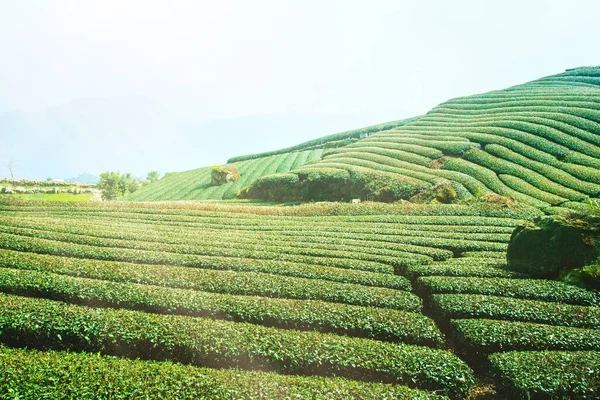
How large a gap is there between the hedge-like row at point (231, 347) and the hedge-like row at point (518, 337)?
4.44 ft

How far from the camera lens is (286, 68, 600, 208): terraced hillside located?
3688 cm

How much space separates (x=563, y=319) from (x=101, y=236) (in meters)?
22.4

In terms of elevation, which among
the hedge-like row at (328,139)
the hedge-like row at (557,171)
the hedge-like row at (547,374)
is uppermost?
the hedge-like row at (328,139)

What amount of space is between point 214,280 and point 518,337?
37.4 ft

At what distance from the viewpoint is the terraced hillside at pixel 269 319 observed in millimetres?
10070

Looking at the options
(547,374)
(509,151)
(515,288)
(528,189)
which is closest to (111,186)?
(509,151)

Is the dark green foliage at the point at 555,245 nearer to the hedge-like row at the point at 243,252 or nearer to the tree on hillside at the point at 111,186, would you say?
the hedge-like row at the point at 243,252

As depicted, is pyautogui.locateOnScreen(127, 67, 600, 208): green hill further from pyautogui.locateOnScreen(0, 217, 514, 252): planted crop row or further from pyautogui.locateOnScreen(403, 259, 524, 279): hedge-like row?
pyautogui.locateOnScreen(403, 259, 524, 279): hedge-like row

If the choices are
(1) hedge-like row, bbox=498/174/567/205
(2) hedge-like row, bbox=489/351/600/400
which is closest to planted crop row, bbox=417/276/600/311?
(2) hedge-like row, bbox=489/351/600/400

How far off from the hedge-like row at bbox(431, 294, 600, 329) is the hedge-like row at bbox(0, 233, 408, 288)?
9.22 ft

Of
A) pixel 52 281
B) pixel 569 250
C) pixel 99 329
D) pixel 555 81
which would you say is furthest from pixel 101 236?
pixel 555 81

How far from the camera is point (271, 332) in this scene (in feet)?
40.3

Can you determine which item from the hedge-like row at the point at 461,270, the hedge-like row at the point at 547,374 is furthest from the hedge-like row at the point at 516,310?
the hedge-like row at the point at 461,270

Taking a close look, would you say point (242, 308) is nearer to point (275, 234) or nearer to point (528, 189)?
point (275, 234)
